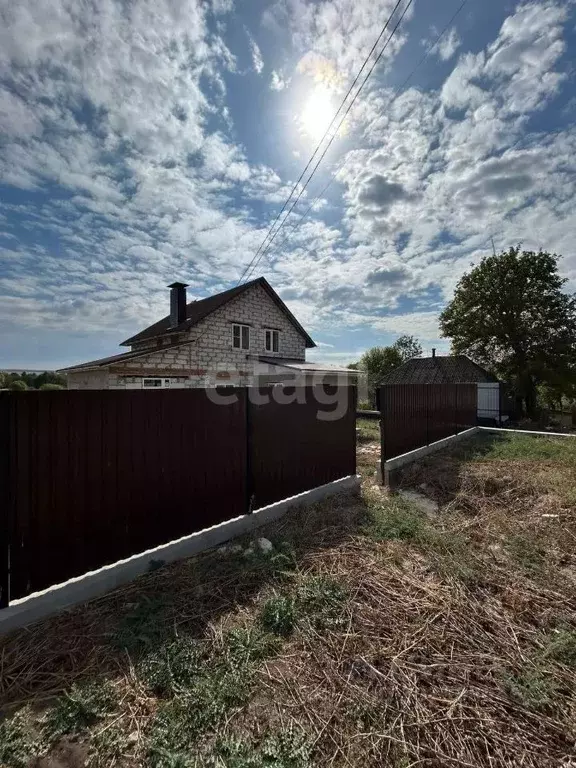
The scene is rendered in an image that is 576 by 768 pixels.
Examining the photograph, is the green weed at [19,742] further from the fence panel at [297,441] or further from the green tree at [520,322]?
the green tree at [520,322]

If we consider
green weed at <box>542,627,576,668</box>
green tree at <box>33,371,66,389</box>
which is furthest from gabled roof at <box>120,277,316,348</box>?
green weed at <box>542,627,576,668</box>

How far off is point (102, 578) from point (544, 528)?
4.59m

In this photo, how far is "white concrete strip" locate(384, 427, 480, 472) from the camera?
628 cm

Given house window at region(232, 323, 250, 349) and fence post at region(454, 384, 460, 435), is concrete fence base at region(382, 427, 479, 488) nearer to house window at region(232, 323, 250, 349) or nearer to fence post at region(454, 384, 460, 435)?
fence post at region(454, 384, 460, 435)

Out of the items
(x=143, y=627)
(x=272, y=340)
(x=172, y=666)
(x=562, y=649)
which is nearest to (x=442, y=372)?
(x=272, y=340)

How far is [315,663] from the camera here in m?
1.99

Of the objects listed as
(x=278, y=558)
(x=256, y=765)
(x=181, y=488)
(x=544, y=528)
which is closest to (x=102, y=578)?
(x=181, y=488)

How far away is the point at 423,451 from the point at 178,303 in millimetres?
11433

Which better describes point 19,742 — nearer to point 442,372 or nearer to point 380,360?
point 442,372

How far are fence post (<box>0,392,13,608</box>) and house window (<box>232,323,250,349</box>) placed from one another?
11701mm

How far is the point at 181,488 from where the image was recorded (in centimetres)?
328

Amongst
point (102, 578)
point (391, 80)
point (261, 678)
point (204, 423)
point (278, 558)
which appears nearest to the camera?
point (261, 678)

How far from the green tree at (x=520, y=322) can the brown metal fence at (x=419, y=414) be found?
13.0 m

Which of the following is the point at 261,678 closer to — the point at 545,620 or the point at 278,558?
the point at 278,558
